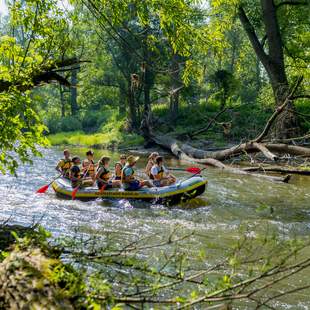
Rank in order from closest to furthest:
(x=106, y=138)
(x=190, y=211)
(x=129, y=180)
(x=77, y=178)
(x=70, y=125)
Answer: (x=190, y=211) < (x=129, y=180) < (x=77, y=178) < (x=106, y=138) < (x=70, y=125)

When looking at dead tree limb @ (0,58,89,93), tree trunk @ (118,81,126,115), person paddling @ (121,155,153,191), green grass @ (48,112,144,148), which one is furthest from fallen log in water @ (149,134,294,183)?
dead tree limb @ (0,58,89,93)

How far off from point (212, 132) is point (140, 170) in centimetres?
703

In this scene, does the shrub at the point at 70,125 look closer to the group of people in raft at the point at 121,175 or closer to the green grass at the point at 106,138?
the green grass at the point at 106,138

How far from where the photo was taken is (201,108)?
2742 centimetres

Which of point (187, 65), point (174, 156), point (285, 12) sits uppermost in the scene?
point (285, 12)

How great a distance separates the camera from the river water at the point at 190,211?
8.72 m

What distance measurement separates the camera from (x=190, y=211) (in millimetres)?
10391

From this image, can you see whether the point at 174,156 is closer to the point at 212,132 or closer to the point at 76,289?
the point at 212,132

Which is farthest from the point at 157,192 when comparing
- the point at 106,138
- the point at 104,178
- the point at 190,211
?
the point at 106,138

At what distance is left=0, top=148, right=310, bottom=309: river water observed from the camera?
8719 mm

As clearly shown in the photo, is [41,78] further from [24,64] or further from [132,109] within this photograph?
[132,109]

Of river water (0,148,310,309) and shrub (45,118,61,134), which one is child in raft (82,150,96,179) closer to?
river water (0,148,310,309)

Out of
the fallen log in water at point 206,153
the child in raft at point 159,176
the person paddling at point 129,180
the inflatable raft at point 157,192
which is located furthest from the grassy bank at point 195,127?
the person paddling at point 129,180

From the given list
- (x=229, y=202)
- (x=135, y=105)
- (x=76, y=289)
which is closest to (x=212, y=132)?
(x=135, y=105)
